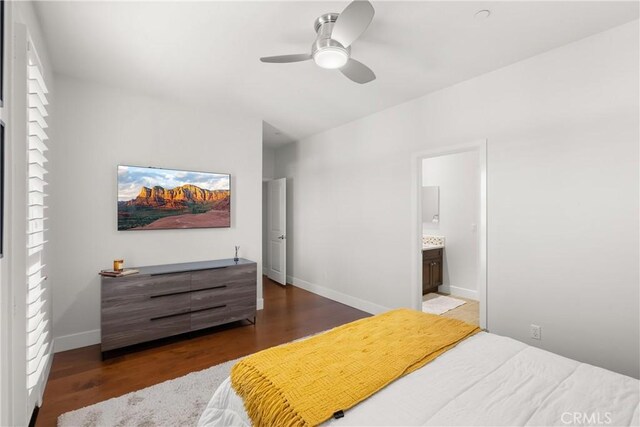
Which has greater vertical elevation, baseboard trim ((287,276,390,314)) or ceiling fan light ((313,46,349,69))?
ceiling fan light ((313,46,349,69))

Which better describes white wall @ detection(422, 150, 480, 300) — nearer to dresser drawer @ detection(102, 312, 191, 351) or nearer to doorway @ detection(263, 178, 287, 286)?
doorway @ detection(263, 178, 287, 286)

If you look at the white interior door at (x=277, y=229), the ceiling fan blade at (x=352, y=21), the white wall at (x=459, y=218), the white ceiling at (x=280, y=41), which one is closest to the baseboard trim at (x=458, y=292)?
the white wall at (x=459, y=218)

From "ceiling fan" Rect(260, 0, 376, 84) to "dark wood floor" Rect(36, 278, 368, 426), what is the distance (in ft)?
8.58

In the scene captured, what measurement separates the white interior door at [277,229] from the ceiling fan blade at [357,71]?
10.8ft

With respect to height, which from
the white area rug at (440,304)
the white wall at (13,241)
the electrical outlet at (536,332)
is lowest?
the white area rug at (440,304)

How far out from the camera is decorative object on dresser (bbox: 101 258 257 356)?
9.21ft

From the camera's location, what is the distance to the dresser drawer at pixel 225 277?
3236 mm

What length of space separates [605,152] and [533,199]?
556 mm

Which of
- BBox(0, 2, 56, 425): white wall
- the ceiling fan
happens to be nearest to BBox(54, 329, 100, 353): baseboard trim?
BBox(0, 2, 56, 425): white wall

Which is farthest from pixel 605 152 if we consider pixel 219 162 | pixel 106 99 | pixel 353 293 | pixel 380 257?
pixel 106 99

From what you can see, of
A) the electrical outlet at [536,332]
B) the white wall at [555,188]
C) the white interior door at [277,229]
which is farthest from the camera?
the white interior door at [277,229]

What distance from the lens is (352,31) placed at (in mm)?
1832

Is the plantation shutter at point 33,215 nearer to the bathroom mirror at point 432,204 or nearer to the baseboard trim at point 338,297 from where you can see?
the baseboard trim at point 338,297

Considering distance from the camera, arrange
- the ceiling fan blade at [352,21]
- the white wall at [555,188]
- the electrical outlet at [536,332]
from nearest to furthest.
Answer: the ceiling fan blade at [352,21]
the white wall at [555,188]
the electrical outlet at [536,332]
